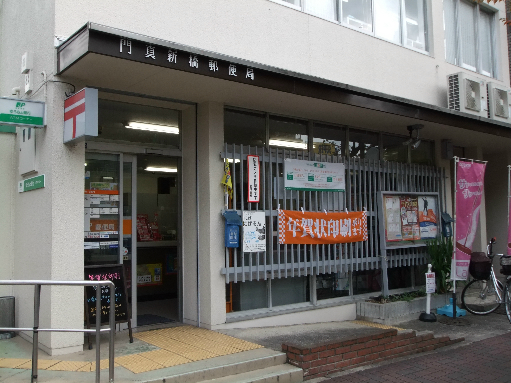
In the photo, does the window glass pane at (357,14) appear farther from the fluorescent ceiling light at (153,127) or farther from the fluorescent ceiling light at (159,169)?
the fluorescent ceiling light at (159,169)

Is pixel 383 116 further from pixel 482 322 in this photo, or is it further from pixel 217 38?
pixel 482 322

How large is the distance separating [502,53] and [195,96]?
953cm

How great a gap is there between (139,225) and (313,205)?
368 centimetres

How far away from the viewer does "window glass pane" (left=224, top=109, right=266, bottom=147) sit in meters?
7.90

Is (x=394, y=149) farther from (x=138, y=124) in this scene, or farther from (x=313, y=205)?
(x=138, y=124)

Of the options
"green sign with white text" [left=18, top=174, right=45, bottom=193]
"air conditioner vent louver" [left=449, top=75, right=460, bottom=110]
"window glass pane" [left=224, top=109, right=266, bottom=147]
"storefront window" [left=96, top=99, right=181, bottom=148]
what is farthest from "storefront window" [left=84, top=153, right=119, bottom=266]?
"air conditioner vent louver" [left=449, top=75, right=460, bottom=110]

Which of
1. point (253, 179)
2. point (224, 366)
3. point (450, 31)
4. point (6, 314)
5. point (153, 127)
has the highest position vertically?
point (450, 31)

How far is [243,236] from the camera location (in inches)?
296

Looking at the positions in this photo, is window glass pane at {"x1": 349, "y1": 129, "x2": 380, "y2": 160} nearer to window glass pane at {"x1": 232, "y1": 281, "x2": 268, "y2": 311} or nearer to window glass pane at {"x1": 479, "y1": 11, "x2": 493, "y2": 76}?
window glass pane at {"x1": 232, "y1": 281, "x2": 268, "y2": 311}

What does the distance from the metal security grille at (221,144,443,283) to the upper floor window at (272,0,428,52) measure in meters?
2.65

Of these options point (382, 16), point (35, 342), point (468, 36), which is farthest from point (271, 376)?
point (468, 36)

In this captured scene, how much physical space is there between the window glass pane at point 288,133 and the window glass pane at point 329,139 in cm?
29

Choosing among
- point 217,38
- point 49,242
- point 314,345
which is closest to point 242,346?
point 314,345

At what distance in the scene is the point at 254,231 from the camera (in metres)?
7.69
